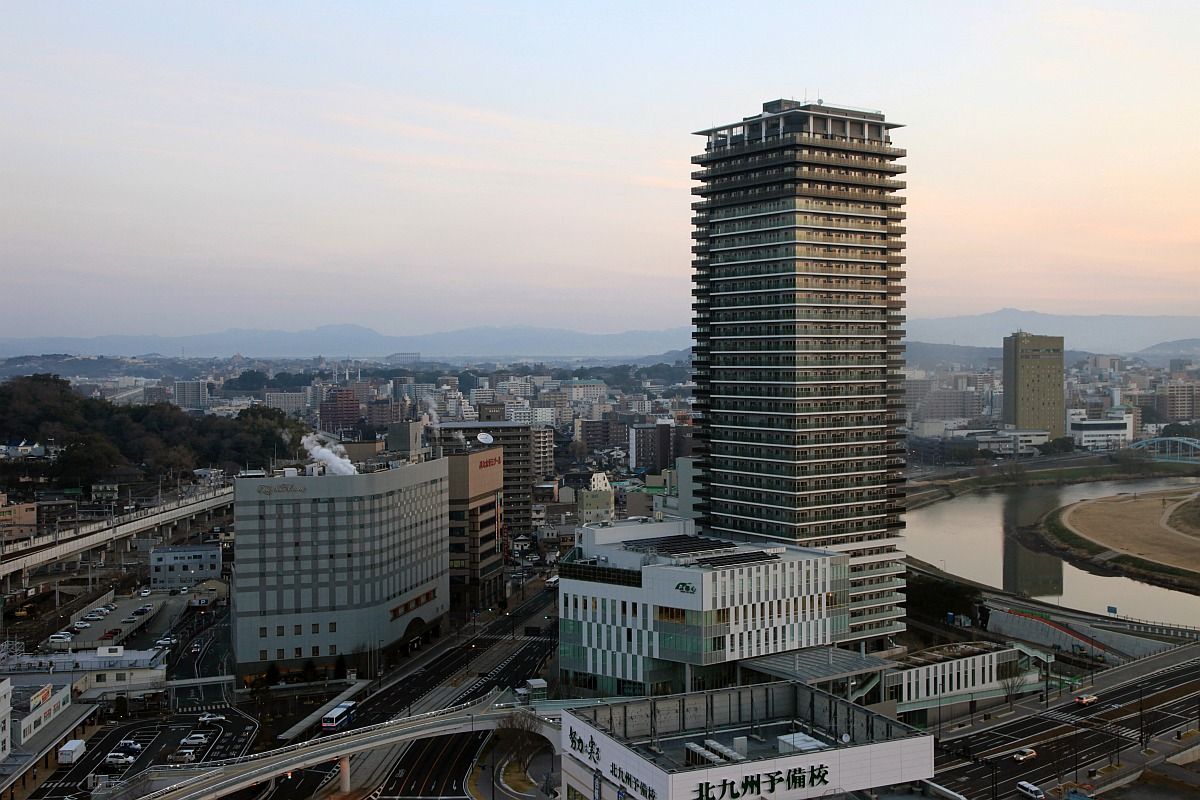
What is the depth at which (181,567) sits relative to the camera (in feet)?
77.6

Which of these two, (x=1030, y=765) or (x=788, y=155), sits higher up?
(x=788, y=155)

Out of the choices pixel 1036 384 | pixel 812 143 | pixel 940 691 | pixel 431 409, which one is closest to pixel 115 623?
pixel 940 691

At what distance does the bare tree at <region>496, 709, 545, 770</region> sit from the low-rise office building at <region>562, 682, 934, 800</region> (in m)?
3.52

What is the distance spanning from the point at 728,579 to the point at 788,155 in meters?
6.74

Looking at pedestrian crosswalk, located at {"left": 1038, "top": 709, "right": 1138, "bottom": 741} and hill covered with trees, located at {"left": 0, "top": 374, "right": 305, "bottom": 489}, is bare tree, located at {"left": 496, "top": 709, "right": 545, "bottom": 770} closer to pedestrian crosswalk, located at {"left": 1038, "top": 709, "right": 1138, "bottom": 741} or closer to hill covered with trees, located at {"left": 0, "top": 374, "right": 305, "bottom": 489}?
pedestrian crosswalk, located at {"left": 1038, "top": 709, "right": 1138, "bottom": 741}

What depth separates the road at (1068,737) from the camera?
40.4 feet

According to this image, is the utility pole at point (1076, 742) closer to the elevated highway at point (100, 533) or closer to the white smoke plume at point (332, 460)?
the white smoke plume at point (332, 460)

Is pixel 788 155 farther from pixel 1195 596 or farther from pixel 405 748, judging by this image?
pixel 1195 596

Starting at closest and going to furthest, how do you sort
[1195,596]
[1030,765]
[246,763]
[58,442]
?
[246,763] < [1030,765] < [1195,596] < [58,442]

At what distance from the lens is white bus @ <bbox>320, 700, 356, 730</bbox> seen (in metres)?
13.8

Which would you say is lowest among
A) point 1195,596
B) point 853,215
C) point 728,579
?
point 1195,596

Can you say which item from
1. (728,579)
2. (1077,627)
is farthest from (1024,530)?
(728,579)

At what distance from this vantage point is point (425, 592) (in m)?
18.8

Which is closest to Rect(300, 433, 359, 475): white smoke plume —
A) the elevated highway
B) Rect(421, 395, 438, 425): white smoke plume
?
the elevated highway
